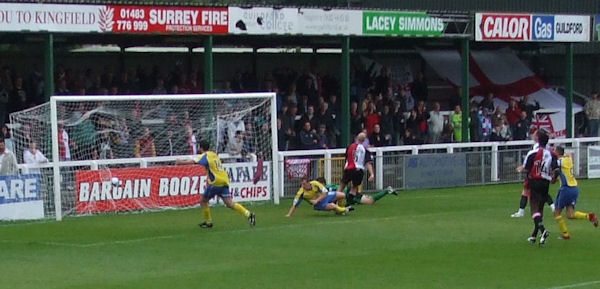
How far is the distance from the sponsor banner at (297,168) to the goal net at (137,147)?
958mm

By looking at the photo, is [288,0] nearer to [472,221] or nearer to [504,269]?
[472,221]

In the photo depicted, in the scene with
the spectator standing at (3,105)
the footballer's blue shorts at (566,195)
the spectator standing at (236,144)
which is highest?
the spectator standing at (3,105)

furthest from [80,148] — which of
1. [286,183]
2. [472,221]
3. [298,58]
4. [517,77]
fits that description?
[517,77]

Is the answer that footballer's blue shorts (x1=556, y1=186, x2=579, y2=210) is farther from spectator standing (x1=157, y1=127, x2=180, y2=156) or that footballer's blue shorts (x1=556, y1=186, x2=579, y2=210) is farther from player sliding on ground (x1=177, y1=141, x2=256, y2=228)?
spectator standing (x1=157, y1=127, x2=180, y2=156)

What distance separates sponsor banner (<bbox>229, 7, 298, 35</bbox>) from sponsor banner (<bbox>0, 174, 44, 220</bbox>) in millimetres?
7408

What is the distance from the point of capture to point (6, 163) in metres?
25.0

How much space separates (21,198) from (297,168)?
7.90 metres

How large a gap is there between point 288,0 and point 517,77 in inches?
343

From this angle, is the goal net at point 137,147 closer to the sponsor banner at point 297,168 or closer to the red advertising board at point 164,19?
the sponsor banner at point 297,168

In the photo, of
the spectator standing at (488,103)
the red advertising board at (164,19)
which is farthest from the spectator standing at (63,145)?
the spectator standing at (488,103)

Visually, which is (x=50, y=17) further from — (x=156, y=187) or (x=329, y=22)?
(x=329, y=22)

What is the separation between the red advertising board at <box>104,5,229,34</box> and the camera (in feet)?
93.3

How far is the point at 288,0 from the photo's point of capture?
42125 mm

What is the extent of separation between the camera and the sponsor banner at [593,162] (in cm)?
3738
